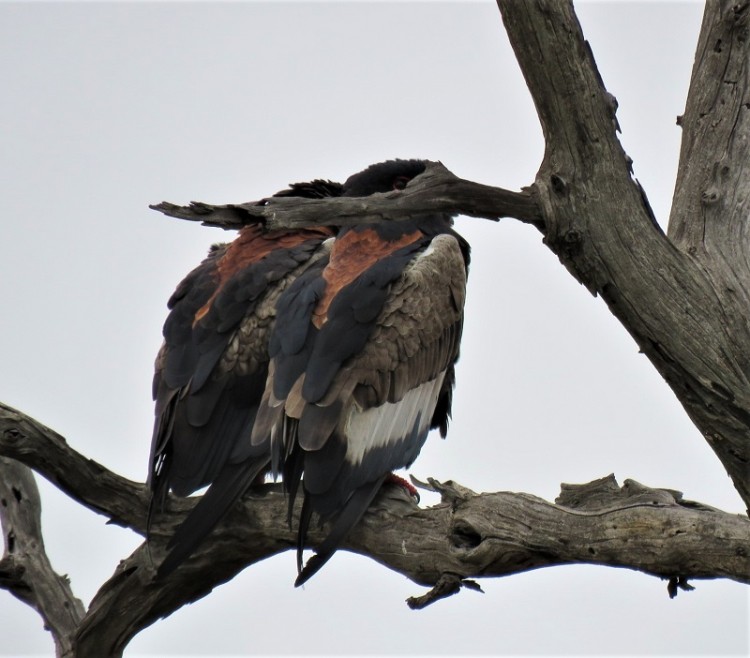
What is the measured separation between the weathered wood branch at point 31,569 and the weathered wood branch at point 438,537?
0.25 meters

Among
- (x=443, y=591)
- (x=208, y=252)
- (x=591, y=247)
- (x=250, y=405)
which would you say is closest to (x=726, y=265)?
(x=591, y=247)

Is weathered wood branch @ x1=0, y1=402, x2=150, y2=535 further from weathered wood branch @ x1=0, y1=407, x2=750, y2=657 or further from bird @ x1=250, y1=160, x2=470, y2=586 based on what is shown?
bird @ x1=250, y1=160, x2=470, y2=586

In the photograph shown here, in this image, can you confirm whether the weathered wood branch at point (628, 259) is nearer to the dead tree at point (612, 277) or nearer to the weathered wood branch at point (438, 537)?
the dead tree at point (612, 277)

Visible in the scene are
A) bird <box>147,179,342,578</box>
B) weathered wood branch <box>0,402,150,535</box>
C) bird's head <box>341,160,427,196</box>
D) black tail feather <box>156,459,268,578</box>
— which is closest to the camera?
weathered wood branch <box>0,402,150,535</box>

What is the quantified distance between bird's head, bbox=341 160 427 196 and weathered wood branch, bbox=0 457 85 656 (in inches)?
Answer: 99.2

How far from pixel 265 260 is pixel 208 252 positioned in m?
0.89

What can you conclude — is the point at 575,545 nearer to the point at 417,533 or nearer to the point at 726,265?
the point at 417,533

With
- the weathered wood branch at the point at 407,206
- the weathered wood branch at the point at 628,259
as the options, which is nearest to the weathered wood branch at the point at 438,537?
the weathered wood branch at the point at 628,259

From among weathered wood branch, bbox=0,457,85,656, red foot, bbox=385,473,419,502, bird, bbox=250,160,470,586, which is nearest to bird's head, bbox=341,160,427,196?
bird, bbox=250,160,470,586

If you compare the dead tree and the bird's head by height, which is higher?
the bird's head

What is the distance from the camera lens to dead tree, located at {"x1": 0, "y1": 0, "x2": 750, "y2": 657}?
434cm

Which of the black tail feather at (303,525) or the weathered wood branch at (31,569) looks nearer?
Result: the black tail feather at (303,525)

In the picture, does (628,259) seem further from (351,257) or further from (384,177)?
(384,177)

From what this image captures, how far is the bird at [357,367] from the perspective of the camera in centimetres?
550
